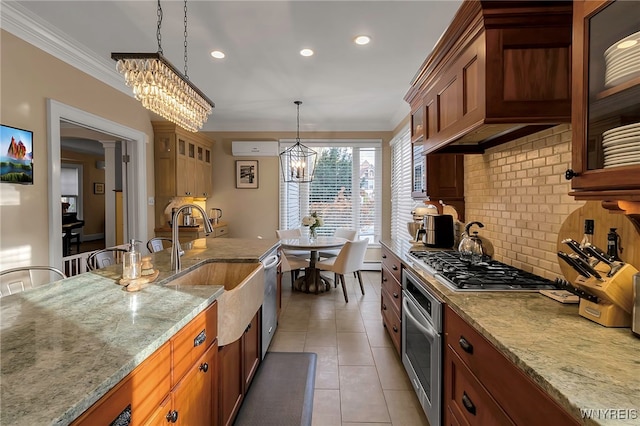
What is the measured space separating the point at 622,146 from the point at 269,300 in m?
2.42

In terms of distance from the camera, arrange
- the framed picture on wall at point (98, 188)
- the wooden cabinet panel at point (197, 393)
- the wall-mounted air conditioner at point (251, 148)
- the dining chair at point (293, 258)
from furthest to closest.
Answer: the framed picture on wall at point (98, 188)
the wall-mounted air conditioner at point (251, 148)
the dining chair at point (293, 258)
the wooden cabinet panel at point (197, 393)

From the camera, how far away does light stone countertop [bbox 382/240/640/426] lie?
683mm

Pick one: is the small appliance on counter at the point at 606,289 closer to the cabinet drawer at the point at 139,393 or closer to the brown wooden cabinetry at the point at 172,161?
the cabinet drawer at the point at 139,393

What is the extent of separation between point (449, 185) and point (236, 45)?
2.37m

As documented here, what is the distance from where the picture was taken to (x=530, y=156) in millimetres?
1839

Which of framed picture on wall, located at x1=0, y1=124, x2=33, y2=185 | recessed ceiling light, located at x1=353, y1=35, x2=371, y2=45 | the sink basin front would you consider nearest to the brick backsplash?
recessed ceiling light, located at x1=353, y1=35, x2=371, y2=45

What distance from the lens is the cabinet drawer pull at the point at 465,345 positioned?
1238 millimetres

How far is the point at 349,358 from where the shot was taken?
2688mm

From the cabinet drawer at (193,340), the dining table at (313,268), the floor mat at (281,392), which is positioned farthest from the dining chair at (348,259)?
the cabinet drawer at (193,340)

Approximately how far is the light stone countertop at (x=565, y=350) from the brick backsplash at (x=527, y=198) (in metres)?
0.45

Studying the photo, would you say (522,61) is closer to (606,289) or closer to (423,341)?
(606,289)

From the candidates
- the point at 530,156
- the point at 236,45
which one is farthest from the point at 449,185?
the point at 236,45

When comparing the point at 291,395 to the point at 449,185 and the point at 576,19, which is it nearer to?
the point at 449,185

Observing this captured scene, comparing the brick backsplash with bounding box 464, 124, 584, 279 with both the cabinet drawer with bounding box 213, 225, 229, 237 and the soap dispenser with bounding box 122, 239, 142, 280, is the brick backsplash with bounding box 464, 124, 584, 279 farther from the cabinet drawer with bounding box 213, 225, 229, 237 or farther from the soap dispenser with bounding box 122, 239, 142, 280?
the cabinet drawer with bounding box 213, 225, 229, 237
